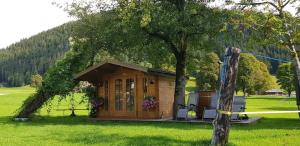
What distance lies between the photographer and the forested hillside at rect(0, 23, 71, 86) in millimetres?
147438

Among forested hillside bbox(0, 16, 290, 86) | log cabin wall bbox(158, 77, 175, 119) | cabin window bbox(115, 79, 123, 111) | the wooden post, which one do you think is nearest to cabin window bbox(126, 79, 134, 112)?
cabin window bbox(115, 79, 123, 111)

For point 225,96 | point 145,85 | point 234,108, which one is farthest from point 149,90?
point 225,96

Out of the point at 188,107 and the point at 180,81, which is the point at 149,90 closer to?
the point at 180,81

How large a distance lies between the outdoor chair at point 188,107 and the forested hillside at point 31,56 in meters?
123

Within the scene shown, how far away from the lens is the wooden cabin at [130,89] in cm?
2191

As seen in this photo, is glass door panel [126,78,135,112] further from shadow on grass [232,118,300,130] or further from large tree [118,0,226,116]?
shadow on grass [232,118,300,130]

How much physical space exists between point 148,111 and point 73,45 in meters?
5.68

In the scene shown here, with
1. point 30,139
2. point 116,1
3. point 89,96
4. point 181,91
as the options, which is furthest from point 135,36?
point 30,139

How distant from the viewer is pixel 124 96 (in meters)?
22.9

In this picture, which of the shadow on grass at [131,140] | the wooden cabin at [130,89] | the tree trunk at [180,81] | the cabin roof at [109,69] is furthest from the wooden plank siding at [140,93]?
the shadow on grass at [131,140]

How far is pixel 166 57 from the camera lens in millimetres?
24703

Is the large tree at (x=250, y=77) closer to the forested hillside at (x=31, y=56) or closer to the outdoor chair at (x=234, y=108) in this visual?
the outdoor chair at (x=234, y=108)

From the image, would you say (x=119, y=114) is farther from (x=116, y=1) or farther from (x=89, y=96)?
(x=116, y=1)

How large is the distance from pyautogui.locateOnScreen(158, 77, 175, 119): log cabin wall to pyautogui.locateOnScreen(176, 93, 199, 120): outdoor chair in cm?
157
